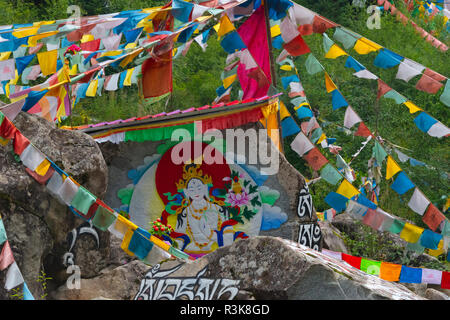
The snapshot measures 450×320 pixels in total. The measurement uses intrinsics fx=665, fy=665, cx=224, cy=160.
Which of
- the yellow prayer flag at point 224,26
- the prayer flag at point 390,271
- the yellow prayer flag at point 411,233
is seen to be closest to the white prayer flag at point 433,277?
the prayer flag at point 390,271

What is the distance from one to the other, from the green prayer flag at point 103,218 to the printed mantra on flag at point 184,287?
63.4 inches

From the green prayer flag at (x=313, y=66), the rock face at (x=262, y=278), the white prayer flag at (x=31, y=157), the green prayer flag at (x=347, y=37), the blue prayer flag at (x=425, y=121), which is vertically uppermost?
the green prayer flag at (x=347, y=37)

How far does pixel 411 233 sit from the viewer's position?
33.4 feet

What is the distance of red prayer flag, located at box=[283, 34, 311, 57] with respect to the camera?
1154cm

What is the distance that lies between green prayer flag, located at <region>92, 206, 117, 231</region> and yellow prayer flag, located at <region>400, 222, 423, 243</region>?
17.1 feet

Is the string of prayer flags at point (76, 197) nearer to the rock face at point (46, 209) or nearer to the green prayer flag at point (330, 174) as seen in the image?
the rock face at point (46, 209)

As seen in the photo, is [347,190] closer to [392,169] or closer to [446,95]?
[392,169]

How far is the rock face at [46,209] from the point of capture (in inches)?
269

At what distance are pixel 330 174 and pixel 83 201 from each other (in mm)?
5819

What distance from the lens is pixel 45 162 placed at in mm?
6773

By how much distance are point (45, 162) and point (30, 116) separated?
1.06 meters

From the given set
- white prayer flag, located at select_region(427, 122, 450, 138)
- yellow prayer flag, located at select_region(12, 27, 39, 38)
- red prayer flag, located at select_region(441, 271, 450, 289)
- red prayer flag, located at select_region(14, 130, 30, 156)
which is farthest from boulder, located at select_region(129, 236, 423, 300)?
yellow prayer flag, located at select_region(12, 27, 39, 38)

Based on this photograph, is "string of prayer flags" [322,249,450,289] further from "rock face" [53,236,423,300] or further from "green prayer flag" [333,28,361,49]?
"rock face" [53,236,423,300]
